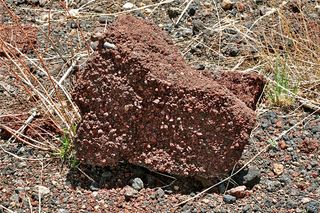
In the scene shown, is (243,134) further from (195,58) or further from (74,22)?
(74,22)

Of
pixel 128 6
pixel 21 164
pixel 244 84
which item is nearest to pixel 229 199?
pixel 244 84

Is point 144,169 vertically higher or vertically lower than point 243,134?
lower

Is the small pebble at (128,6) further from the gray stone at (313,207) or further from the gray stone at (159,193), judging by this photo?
the gray stone at (313,207)

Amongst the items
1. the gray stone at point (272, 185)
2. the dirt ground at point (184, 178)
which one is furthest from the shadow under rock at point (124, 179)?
the gray stone at point (272, 185)

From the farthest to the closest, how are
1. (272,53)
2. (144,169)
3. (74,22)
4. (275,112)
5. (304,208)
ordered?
(74,22) < (272,53) < (275,112) < (144,169) < (304,208)

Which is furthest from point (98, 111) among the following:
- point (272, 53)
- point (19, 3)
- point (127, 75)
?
point (19, 3)
